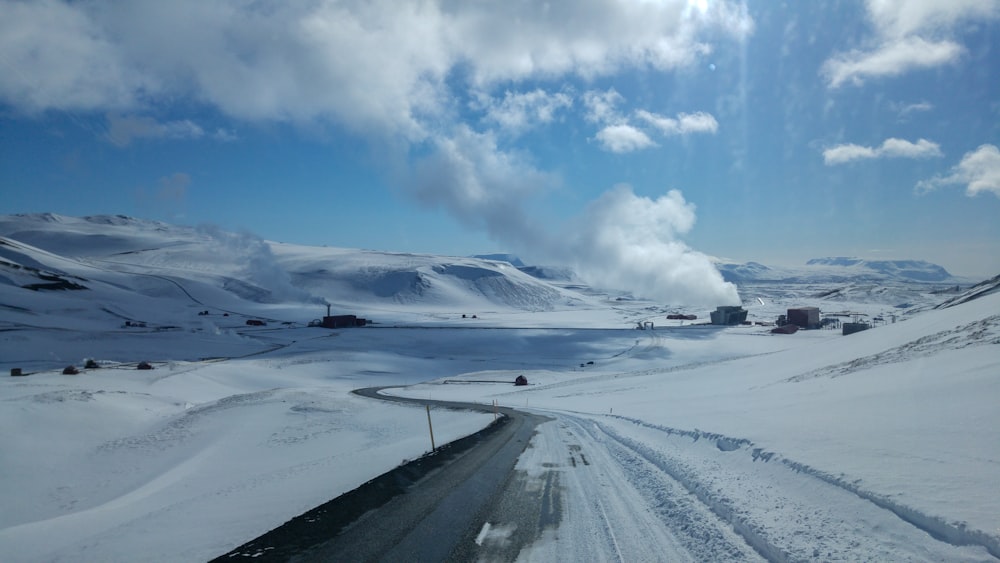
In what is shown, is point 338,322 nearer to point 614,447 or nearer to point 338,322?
point 338,322

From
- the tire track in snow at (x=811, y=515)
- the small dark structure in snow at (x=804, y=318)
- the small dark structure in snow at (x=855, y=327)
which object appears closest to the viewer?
the tire track in snow at (x=811, y=515)

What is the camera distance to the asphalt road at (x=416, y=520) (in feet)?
24.9

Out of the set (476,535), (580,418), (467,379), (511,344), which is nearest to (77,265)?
(511,344)

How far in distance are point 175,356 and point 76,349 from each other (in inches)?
461

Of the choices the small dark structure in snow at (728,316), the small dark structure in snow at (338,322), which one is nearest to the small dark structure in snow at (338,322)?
the small dark structure in snow at (338,322)

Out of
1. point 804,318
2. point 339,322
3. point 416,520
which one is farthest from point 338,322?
point 416,520

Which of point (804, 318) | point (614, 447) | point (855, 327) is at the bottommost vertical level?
point (614, 447)

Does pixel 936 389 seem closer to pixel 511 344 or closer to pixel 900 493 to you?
pixel 900 493

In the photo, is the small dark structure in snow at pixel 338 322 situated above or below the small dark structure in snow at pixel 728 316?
below

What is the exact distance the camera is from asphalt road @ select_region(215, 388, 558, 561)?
7590mm

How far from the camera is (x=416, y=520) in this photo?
354 inches

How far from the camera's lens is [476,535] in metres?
8.16

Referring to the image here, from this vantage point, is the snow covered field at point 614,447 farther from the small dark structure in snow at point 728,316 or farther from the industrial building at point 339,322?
the small dark structure in snow at point 728,316

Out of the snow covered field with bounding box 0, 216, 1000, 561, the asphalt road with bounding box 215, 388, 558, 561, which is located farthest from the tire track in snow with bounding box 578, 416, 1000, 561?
the asphalt road with bounding box 215, 388, 558, 561
